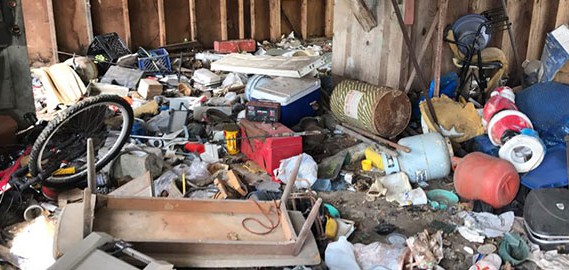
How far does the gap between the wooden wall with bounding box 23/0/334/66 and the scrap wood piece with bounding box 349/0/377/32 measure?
4.10m

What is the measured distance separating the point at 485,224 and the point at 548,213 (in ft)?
1.37

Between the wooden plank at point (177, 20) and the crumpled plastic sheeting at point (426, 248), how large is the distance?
6316mm

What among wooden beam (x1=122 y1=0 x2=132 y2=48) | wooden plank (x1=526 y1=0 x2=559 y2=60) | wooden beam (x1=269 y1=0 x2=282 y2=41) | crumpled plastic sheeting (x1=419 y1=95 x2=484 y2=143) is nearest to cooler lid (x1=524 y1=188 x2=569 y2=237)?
crumpled plastic sheeting (x1=419 y1=95 x2=484 y2=143)

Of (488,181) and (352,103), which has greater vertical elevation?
(352,103)

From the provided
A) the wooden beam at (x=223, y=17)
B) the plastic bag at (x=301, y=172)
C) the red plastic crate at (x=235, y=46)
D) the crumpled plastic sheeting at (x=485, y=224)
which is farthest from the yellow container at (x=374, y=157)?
the wooden beam at (x=223, y=17)

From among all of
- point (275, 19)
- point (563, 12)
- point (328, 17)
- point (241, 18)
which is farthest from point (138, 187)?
point (328, 17)

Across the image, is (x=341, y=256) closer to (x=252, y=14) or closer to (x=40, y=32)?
(x=40, y=32)

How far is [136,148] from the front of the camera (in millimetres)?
3984

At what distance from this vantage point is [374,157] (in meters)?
4.10

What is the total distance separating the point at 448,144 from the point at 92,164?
2659mm

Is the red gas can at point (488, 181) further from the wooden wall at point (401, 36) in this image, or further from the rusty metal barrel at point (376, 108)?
the wooden wall at point (401, 36)

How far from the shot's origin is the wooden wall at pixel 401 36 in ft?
15.6

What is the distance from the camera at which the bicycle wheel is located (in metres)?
3.27

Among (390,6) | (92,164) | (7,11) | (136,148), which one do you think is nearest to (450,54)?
(390,6)
